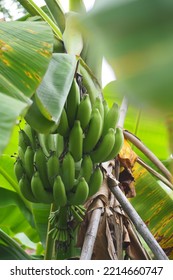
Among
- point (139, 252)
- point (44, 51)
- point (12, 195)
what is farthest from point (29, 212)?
point (44, 51)

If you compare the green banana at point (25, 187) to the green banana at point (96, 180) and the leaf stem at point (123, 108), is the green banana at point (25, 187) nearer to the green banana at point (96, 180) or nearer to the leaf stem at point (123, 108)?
the green banana at point (96, 180)

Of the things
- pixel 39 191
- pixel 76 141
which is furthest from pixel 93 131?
pixel 39 191

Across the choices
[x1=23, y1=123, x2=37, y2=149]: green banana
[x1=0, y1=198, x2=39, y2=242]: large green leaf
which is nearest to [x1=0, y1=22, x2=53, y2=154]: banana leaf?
[x1=23, y1=123, x2=37, y2=149]: green banana

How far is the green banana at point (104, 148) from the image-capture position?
2.44ft

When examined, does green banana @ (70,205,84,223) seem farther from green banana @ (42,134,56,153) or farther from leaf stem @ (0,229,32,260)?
leaf stem @ (0,229,32,260)

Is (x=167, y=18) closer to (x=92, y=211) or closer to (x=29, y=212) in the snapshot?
(x=92, y=211)

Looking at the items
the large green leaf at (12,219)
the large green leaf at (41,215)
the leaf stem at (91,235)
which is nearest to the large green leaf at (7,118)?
the leaf stem at (91,235)

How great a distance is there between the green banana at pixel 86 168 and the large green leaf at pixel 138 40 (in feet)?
2.20

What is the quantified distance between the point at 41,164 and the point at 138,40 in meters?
0.68

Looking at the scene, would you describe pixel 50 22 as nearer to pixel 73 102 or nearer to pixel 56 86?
pixel 73 102

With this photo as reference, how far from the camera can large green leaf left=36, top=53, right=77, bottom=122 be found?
1.63ft

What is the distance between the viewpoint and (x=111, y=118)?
778mm
